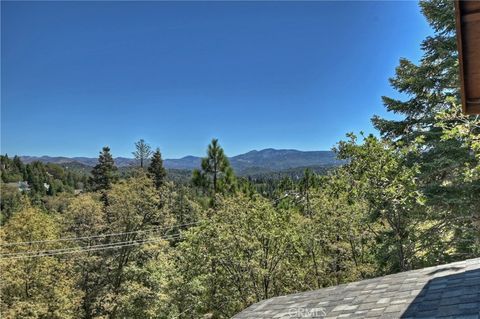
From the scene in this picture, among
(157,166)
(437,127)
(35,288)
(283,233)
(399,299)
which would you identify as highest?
(157,166)

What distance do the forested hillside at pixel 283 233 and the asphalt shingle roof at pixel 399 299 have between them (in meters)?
1.42

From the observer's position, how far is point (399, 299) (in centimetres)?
474

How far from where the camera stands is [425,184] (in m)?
10.1

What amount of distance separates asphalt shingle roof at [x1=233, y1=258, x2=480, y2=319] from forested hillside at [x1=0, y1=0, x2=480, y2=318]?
1416mm

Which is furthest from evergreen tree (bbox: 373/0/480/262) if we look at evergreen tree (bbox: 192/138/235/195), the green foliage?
evergreen tree (bbox: 192/138/235/195)

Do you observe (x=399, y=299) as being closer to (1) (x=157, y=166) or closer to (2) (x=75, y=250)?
(2) (x=75, y=250)

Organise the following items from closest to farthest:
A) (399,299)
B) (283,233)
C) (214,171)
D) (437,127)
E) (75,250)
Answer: (399,299), (437,127), (283,233), (75,250), (214,171)

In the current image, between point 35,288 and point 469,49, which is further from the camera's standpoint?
point 35,288

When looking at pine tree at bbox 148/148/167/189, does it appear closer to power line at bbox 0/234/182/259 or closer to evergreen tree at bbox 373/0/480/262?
power line at bbox 0/234/182/259

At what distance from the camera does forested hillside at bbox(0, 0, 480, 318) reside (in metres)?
8.50

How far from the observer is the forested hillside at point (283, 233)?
850 cm

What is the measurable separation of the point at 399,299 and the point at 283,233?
963 centimetres

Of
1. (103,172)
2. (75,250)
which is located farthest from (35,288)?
(103,172)

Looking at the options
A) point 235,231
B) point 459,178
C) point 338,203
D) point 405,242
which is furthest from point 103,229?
point 459,178
